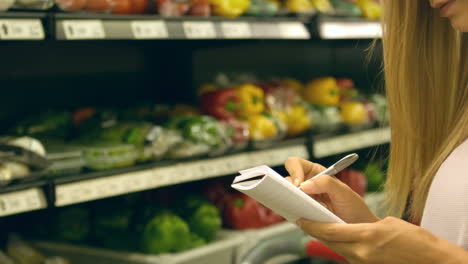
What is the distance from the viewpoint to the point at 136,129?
6.84 ft

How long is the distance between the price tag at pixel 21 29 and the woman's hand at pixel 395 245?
1.10m

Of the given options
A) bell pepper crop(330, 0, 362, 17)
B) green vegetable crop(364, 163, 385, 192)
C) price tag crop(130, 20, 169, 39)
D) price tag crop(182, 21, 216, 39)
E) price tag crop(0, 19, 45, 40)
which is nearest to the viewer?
price tag crop(0, 19, 45, 40)

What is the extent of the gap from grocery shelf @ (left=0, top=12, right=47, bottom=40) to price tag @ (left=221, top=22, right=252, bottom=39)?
70 centimetres

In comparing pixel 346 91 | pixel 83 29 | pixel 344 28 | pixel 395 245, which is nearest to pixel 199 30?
pixel 83 29

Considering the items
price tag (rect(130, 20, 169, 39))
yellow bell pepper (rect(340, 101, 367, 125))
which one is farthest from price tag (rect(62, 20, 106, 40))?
yellow bell pepper (rect(340, 101, 367, 125))

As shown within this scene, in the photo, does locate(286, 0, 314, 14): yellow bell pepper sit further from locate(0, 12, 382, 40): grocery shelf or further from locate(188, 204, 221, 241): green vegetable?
locate(188, 204, 221, 241): green vegetable

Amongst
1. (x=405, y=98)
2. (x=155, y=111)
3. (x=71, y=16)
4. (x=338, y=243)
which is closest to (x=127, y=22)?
(x=71, y=16)

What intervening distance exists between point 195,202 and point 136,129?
1.49ft

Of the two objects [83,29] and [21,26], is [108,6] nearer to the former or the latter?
[83,29]

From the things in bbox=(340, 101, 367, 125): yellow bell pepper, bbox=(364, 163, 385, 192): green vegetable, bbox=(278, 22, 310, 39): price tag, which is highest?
bbox=(278, 22, 310, 39): price tag

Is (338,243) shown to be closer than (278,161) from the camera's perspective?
Yes

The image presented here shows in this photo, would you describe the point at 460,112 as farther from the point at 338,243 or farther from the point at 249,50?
the point at 249,50

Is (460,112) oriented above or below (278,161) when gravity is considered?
above

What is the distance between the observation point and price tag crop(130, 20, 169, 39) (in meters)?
1.91
